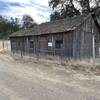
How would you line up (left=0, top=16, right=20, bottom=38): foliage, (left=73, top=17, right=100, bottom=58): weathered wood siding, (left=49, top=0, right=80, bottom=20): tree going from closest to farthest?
1. (left=73, top=17, right=100, bottom=58): weathered wood siding
2. (left=49, top=0, right=80, bottom=20): tree
3. (left=0, top=16, right=20, bottom=38): foliage

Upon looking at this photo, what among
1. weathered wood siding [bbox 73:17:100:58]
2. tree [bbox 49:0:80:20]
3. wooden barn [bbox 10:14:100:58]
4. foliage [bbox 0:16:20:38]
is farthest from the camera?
foliage [bbox 0:16:20:38]

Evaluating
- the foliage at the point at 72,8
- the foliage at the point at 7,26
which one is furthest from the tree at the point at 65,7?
the foliage at the point at 7,26

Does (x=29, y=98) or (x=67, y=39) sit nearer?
(x=29, y=98)

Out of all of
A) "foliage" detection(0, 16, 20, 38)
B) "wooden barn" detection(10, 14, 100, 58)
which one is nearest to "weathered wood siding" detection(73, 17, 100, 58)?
"wooden barn" detection(10, 14, 100, 58)

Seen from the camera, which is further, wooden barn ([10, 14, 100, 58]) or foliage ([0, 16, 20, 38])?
foliage ([0, 16, 20, 38])

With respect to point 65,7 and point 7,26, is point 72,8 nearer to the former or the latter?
point 65,7

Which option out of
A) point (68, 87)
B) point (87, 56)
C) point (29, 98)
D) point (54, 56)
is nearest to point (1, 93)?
point (29, 98)

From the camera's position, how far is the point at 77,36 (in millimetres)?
18344

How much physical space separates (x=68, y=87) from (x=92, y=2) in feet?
84.0

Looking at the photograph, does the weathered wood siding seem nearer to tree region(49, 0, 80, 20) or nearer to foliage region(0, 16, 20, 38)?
tree region(49, 0, 80, 20)

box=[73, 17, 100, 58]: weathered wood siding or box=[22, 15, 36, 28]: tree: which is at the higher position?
box=[22, 15, 36, 28]: tree

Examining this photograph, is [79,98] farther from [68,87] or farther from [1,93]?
[1,93]

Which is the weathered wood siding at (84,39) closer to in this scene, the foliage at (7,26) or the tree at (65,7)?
the tree at (65,7)

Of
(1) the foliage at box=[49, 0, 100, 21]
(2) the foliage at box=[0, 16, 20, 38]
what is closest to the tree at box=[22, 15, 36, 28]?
(2) the foliage at box=[0, 16, 20, 38]
